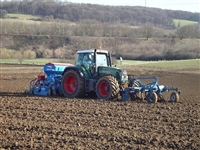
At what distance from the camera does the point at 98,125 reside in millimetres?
→ 8047

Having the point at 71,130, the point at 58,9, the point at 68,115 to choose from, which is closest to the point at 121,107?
the point at 68,115

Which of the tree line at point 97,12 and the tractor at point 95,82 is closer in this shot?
the tractor at point 95,82

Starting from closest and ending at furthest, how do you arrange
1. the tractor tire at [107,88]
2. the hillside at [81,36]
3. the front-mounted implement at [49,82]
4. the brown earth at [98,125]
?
the brown earth at [98,125], the tractor tire at [107,88], the front-mounted implement at [49,82], the hillside at [81,36]

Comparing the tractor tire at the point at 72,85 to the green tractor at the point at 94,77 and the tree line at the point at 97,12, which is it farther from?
the tree line at the point at 97,12

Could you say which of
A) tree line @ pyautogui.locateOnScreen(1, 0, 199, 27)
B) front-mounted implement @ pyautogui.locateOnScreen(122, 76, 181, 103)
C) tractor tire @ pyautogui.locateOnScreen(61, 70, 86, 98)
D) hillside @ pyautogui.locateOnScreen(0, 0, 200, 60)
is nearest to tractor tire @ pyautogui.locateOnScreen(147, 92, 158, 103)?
front-mounted implement @ pyautogui.locateOnScreen(122, 76, 181, 103)

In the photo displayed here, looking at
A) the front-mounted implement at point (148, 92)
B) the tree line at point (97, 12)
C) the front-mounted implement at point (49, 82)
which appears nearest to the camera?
the front-mounted implement at point (148, 92)

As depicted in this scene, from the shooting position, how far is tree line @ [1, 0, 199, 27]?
91.8 meters

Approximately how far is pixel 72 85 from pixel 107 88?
6.04 ft

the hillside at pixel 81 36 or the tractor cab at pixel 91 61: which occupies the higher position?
the hillside at pixel 81 36

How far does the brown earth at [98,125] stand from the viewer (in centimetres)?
656

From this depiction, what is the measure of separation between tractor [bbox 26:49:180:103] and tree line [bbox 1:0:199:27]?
75.3 meters

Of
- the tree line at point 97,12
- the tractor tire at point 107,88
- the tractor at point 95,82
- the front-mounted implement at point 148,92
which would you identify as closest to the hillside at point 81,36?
the tree line at point 97,12

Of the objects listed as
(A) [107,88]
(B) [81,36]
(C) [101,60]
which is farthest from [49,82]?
(B) [81,36]

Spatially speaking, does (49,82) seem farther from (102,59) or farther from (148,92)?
(148,92)
